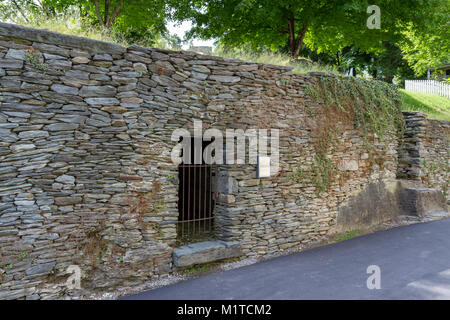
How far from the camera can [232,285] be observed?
4340 mm

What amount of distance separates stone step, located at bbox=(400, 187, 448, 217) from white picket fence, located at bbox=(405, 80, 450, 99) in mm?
12984

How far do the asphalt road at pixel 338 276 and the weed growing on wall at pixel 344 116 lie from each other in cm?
153

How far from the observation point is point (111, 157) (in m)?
4.17

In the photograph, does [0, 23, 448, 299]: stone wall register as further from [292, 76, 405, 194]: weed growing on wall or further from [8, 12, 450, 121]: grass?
[292, 76, 405, 194]: weed growing on wall

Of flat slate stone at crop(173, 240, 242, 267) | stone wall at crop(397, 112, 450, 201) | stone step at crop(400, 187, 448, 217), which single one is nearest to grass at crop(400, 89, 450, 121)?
stone wall at crop(397, 112, 450, 201)

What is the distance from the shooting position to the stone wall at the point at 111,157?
3596 mm

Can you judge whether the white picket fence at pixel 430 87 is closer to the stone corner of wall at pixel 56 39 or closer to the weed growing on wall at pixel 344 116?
the weed growing on wall at pixel 344 116

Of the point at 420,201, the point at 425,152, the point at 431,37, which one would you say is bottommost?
the point at 420,201

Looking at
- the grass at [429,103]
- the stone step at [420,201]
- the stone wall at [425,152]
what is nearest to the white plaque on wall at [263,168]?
the stone step at [420,201]

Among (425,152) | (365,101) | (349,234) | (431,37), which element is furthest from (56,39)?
A: (431,37)

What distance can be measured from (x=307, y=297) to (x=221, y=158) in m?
2.62

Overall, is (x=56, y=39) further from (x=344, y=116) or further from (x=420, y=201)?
(x=420, y=201)

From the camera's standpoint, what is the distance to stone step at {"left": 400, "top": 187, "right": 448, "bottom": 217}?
25.5 ft

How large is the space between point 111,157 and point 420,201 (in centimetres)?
808
